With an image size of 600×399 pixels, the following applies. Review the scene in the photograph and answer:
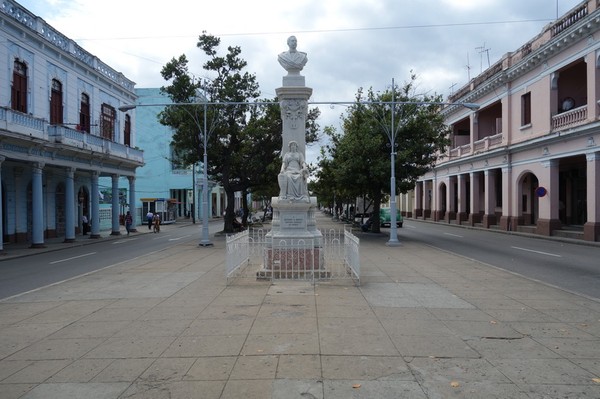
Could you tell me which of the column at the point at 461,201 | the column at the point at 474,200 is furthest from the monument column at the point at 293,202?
the column at the point at 461,201

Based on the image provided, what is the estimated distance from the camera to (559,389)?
4531 millimetres

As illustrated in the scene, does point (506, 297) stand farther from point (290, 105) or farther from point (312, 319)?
point (290, 105)

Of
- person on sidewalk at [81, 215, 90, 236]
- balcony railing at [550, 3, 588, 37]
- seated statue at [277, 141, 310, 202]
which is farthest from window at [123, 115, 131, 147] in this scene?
balcony railing at [550, 3, 588, 37]

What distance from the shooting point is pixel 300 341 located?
6.03 meters

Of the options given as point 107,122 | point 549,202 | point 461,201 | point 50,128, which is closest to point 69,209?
point 50,128

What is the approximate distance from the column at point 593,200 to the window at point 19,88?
28.7 m

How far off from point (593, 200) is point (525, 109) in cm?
991

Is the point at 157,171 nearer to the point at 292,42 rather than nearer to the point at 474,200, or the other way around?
the point at 474,200

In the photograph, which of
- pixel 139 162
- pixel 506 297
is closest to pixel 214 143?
pixel 139 162

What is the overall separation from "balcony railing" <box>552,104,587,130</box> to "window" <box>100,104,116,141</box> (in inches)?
1103

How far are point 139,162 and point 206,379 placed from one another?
3351 centimetres

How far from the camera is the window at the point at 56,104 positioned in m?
25.9

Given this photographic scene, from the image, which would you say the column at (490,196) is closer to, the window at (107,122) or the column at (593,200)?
the column at (593,200)

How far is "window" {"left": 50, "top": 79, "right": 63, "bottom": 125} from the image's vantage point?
85.0ft
